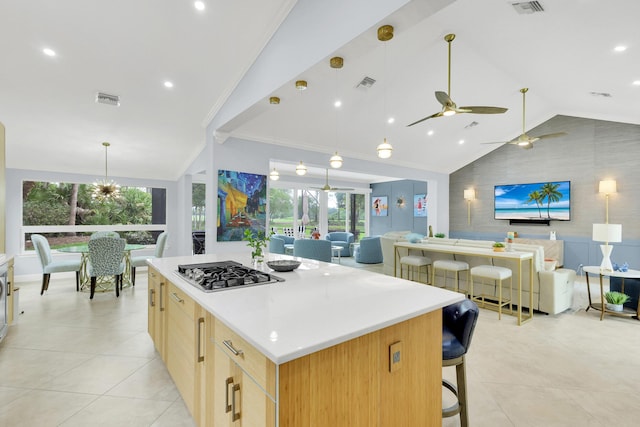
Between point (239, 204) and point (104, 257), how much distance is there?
2118mm

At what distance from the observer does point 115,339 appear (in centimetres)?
309

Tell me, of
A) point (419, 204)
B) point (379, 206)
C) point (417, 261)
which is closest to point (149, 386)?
point (417, 261)

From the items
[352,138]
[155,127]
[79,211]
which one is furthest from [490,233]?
[79,211]

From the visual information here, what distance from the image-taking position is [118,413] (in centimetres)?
197

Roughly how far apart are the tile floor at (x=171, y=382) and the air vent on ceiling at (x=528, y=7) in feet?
11.5

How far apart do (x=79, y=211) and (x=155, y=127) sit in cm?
337

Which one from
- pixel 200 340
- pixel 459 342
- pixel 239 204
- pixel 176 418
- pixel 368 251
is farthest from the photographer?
pixel 368 251

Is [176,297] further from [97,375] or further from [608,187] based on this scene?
[608,187]

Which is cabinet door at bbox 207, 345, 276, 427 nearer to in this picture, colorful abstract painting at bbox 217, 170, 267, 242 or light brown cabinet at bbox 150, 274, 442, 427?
light brown cabinet at bbox 150, 274, 442, 427

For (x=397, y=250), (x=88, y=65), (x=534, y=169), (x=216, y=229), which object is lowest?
(x=397, y=250)

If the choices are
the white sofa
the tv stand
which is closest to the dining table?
the white sofa

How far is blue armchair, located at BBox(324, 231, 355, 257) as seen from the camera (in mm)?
9102

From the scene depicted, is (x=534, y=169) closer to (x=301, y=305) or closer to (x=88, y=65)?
(x=301, y=305)

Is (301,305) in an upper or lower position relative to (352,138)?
lower
